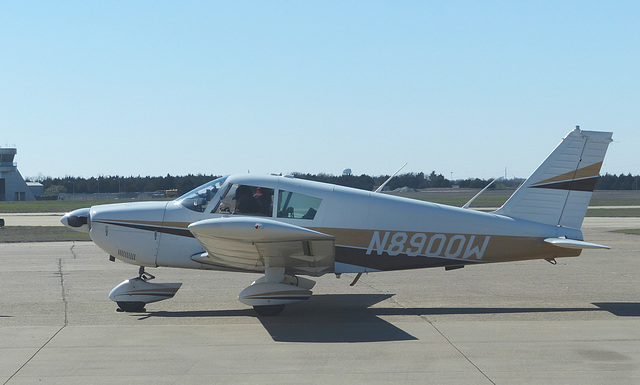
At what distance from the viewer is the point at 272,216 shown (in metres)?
9.59

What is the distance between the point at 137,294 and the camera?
9672 mm

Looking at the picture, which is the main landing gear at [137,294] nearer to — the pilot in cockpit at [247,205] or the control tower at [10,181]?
the pilot in cockpit at [247,205]

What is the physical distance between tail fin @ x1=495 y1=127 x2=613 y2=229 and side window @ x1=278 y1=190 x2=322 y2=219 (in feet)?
10.3

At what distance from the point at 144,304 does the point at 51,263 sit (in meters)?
6.99

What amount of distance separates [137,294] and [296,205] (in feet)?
8.59

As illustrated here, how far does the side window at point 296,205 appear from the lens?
9.66 m

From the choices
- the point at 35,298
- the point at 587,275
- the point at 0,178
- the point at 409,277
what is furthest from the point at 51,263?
the point at 0,178

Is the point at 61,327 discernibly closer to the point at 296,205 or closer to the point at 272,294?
the point at 272,294

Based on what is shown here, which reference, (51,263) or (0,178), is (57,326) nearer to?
(51,263)

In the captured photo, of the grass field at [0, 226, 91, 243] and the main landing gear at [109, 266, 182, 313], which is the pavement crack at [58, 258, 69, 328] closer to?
the main landing gear at [109, 266, 182, 313]

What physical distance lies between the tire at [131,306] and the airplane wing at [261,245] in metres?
1.03

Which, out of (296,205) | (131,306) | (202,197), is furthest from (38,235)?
(296,205)

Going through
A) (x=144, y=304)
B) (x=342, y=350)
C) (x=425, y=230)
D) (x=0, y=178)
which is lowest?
(x=0, y=178)

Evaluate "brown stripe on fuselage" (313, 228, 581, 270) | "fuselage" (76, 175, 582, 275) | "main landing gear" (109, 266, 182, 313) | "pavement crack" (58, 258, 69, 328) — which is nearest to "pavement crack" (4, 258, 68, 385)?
"pavement crack" (58, 258, 69, 328)
